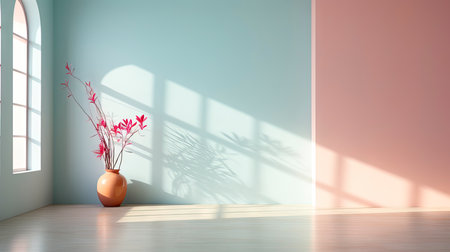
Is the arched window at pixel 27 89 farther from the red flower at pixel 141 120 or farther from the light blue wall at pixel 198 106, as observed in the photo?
the red flower at pixel 141 120

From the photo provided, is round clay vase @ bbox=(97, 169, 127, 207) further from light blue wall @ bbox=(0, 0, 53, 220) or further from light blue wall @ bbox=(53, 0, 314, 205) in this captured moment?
light blue wall @ bbox=(0, 0, 53, 220)

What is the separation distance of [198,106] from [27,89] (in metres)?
1.93

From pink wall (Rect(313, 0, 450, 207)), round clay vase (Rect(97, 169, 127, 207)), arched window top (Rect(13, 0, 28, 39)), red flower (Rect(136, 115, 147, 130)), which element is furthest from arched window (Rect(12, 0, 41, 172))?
pink wall (Rect(313, 0, 450, 207))

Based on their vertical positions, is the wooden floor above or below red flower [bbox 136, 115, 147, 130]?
below

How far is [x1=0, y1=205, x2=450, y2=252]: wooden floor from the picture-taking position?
10.7 ft

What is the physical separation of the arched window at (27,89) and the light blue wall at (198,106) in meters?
0.39

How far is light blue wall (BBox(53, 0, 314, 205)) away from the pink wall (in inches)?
13.9

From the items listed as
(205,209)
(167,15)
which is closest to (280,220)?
(205,209)

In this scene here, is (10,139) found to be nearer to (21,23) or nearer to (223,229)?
(21,23)

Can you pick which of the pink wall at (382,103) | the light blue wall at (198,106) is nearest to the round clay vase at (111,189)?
the light blue wall at (198,106)

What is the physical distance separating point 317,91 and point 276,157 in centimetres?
92

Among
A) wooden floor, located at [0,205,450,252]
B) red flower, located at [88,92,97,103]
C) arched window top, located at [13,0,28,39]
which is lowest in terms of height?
wooden floor, located at [0,205,450,252]

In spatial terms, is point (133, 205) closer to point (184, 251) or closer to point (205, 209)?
point (205, 209)

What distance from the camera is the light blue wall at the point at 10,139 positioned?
14.0 ft
